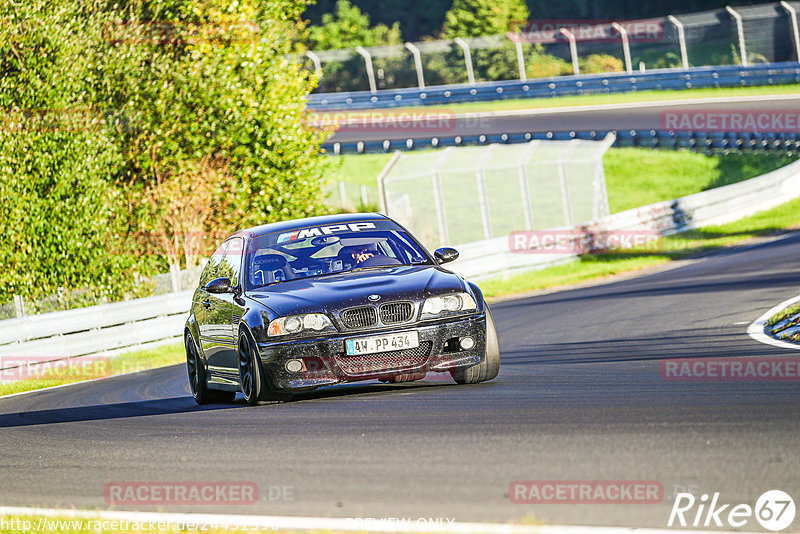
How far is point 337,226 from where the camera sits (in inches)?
410

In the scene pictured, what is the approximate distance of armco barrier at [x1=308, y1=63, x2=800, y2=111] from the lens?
44312 millimetres

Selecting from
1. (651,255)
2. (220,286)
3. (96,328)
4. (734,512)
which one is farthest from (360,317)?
(651,255)

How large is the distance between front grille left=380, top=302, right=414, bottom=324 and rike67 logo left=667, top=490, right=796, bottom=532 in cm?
407

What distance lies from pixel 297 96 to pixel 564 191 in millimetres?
6796

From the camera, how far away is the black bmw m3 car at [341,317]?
8859 mm

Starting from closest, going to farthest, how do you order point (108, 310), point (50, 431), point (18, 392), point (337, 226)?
point (50, 431)
point (337, 226)
point (18, 392)
point (108, 310)

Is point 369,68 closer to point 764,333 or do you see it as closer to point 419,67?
point 419,67

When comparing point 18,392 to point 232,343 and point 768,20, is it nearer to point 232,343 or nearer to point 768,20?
point 232,343

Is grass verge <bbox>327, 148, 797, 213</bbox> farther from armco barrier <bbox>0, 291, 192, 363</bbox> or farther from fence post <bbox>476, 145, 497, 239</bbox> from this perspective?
armco barrier <bbox>0, 291, 192, 363</bbox>

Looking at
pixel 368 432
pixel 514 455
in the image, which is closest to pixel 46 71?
pixel 368 432

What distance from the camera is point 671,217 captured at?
95.4 ft

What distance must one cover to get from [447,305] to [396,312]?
414 millimetres

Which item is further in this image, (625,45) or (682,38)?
(625,45)

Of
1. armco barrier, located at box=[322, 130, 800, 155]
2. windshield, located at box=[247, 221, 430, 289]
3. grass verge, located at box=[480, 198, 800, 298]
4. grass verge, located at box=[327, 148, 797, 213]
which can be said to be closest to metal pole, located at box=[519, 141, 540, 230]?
grass verge, located at box=[480, 198, 800, 298]
